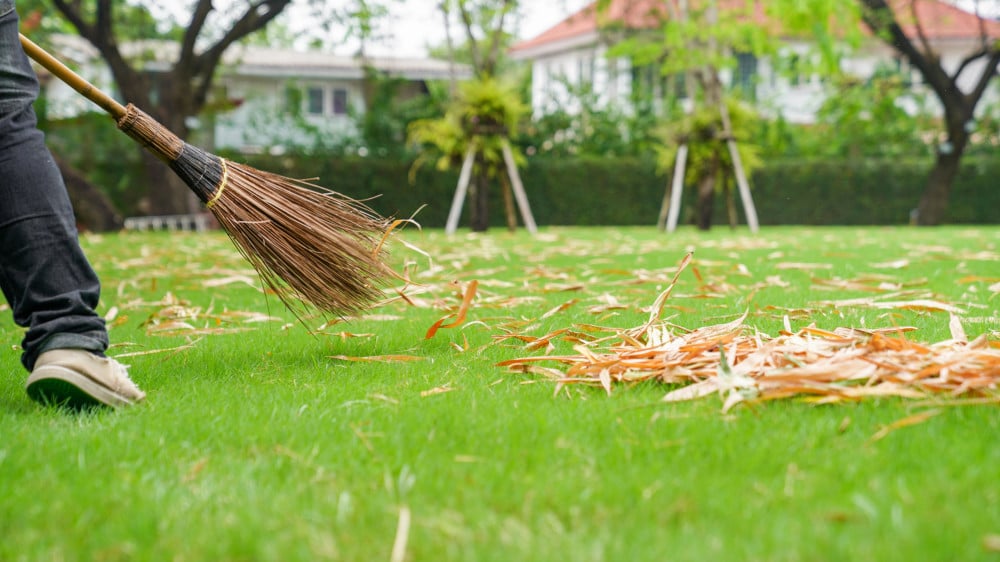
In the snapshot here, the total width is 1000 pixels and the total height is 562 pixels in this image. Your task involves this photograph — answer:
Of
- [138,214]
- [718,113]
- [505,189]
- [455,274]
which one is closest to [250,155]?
[138,214]

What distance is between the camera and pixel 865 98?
20.2m

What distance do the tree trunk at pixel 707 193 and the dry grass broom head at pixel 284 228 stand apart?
41.3 ft

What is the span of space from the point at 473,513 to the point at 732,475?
46cm

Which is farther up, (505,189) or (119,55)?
(119,55)

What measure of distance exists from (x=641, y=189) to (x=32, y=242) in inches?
687

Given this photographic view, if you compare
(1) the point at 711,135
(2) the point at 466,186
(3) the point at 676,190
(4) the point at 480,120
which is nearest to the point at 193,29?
(4) the point at 480,120

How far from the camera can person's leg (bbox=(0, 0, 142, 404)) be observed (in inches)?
88.4

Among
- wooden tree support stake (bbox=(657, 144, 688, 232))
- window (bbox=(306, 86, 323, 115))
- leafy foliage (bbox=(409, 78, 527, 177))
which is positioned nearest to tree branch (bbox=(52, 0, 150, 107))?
leafy foliage (bbox=(409, 78, 527, 177))

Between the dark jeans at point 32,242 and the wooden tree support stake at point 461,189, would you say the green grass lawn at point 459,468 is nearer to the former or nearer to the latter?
the dark jeans at point 32,242

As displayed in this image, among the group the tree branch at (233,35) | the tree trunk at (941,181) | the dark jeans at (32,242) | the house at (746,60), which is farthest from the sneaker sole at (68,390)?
the house at (746,60)

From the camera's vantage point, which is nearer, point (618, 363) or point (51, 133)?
point (618, 363)

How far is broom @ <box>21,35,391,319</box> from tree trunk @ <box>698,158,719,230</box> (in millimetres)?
12585

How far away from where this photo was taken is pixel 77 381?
2143 mm

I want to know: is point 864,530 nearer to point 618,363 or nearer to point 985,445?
point 985,445
